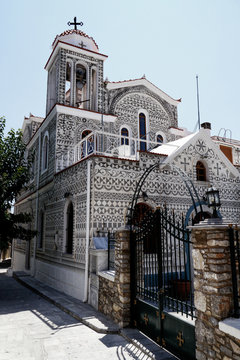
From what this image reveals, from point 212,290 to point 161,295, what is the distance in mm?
1668

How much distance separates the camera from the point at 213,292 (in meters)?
3.90

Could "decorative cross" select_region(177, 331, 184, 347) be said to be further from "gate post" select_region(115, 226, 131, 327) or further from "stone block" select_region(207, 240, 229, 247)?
"gate post" select_region(115, 226, 131, 327)

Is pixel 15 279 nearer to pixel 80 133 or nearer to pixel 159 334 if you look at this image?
pixel 80 133

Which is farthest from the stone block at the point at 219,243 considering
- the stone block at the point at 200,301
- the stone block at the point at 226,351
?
the stone block at the point at 226,351

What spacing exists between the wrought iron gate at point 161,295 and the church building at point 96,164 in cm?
210

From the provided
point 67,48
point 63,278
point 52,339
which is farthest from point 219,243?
point 67,48

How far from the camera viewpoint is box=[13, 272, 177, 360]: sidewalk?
5117 millimetres

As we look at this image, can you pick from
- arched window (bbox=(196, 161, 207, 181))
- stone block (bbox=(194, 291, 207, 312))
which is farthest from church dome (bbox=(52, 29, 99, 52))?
stone block (bbox=(194, 291, 207, 312))

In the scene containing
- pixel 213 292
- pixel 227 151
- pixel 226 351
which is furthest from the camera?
pixel 227 151

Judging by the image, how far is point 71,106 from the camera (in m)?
12.9

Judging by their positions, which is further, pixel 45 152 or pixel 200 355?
pixel 45 152

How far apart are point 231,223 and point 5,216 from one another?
8.80 metres

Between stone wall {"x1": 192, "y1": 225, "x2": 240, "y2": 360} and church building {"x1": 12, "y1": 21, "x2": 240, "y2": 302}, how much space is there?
3.63 metres

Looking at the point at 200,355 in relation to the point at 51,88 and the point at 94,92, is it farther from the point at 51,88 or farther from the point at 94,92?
the point at 51,88
